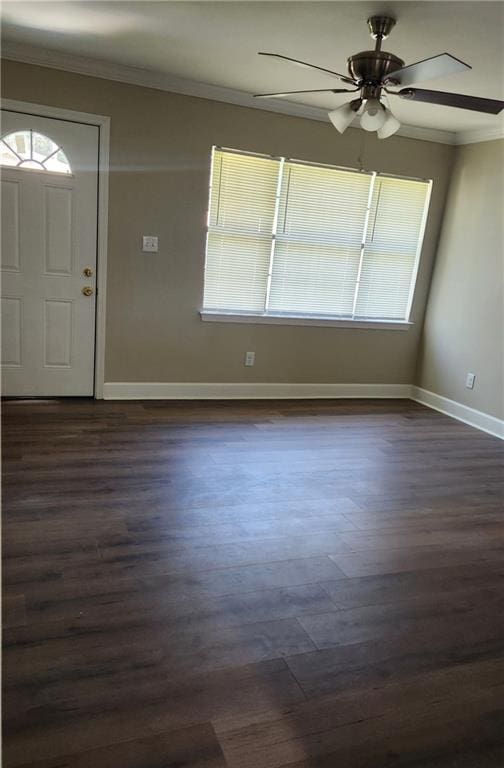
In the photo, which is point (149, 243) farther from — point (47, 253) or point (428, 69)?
point (428, 69)

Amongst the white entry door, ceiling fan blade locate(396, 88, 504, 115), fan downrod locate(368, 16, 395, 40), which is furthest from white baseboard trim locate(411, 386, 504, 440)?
the white entry door

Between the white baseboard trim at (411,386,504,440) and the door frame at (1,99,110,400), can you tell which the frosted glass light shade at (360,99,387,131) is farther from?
the white baseboard trim at (411,386,504,440)

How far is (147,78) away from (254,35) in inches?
49.3

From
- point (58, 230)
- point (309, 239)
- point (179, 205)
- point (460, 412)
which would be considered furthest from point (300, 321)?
point (58, 230)

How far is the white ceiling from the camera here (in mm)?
2539

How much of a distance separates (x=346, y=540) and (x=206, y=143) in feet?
10.6

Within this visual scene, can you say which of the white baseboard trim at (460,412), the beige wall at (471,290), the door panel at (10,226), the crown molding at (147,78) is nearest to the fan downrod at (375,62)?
the crown molding at (147,78)

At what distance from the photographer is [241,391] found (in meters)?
4.79

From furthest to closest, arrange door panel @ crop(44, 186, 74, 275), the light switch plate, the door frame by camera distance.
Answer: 1. the light switch plate
2. door panel @ crop(44, 186, 74, 275)
3. the door frame

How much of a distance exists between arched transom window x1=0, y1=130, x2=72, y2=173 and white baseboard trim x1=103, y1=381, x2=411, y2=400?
1701 mm

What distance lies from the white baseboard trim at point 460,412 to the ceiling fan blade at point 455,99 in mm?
2637

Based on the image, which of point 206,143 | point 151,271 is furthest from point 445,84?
point 151,271

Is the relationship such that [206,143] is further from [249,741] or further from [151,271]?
[249,741]

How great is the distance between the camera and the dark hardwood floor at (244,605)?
1.47 m
